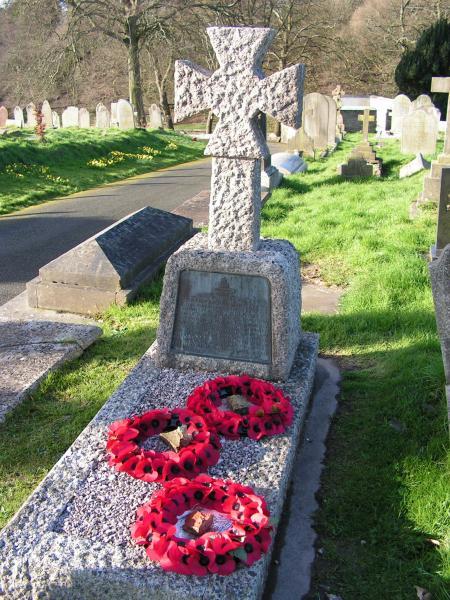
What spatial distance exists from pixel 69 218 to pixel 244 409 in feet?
27.1

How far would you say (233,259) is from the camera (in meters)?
4.18

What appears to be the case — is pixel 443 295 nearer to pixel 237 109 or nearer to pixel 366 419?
pixel 366 419

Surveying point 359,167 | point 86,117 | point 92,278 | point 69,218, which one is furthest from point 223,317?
point 86,117

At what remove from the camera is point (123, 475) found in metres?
3.24

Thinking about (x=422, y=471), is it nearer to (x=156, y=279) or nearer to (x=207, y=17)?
(x=156, y=279)

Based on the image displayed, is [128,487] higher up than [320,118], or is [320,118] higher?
[320,118]

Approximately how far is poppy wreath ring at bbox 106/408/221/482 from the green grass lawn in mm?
9129

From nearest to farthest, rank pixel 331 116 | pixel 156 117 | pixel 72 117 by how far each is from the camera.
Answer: pixel 331 116, pixel 72 117, pixel 156 117

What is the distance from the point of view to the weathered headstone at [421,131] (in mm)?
17844

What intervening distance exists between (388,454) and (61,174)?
1312 cm

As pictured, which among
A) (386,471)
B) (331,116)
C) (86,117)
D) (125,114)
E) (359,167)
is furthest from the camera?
(86,117)

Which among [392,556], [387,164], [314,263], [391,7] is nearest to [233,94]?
[392,556]

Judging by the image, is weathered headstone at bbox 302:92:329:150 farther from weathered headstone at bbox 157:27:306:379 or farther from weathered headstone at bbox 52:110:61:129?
→ weathered headstone at bbox 157:27:306:379

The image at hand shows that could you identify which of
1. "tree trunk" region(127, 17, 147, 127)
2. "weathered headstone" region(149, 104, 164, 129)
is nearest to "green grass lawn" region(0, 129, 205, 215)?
"tree trunk" region(127, 17, 147, 127)
